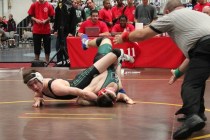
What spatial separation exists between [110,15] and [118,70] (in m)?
5.87

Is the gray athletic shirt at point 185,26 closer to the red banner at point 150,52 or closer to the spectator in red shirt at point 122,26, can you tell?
the red banner at point 150,52

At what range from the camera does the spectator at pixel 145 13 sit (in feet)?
37.4

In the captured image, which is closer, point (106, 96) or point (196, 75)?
point (196, 75)

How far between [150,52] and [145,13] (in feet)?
4.29

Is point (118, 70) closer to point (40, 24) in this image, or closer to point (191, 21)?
point (191, 21)

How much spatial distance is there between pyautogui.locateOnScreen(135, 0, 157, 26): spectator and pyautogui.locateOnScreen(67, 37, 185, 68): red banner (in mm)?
1064

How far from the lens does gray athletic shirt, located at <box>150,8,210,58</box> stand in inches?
169

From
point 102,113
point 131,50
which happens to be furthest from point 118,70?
point 131,50

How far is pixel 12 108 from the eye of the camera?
5816 mm

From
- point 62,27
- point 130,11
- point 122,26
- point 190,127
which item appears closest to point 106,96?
point 190,127

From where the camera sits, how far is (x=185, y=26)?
4.33 metres

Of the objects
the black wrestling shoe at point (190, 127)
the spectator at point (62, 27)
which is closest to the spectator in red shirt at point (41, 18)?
the spectator at point (62, 27)

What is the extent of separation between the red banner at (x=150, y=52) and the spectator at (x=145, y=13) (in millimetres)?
1064

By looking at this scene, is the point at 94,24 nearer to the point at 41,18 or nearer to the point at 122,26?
the point at 122,26
